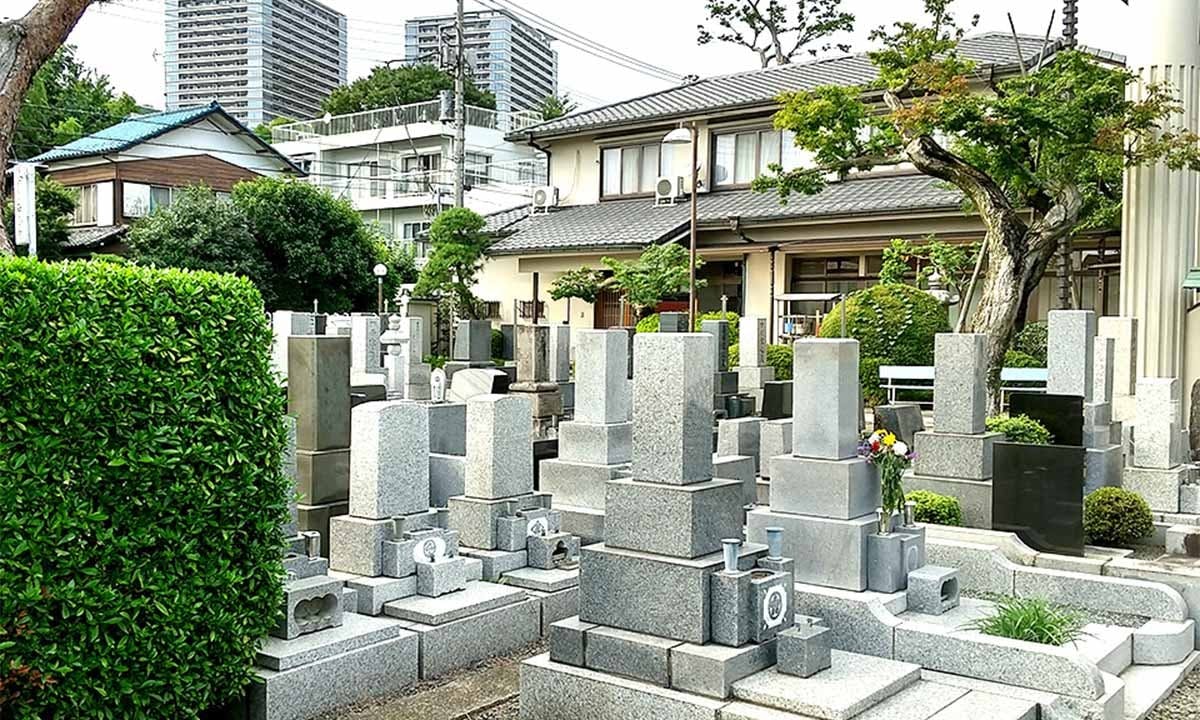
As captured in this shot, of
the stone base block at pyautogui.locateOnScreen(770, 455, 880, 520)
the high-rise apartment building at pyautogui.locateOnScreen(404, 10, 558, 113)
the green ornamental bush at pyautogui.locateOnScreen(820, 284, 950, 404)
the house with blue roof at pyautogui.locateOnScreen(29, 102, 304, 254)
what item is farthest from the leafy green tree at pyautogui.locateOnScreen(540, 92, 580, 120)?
the stone base block at pyautogui.locateOnScreen(770, 455, 880, 520)

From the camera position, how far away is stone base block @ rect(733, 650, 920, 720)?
5398mm

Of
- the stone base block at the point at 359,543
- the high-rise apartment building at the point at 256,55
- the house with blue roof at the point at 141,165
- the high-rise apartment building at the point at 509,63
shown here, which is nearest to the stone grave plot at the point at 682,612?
the stone base block at the point at 359,543

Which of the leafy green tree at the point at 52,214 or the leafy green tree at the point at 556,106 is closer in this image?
the leafy green tree at the point at 52,214

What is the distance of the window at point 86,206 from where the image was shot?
34.9 m

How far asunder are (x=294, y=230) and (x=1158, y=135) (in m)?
21.1

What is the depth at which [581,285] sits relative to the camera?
2652 centimetres

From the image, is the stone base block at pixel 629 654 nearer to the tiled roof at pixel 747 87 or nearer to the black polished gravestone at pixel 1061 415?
the black polished gravestone at pixel 1061 415

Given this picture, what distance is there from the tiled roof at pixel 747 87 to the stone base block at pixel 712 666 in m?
20.2

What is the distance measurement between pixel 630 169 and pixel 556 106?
23533 millimetres

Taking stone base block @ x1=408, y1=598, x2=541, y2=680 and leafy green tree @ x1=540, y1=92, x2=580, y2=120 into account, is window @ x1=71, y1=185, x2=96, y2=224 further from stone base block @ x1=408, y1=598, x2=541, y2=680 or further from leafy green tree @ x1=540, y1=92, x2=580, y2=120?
stone base block @ x1=408, y1=598, x2=541, y2=680

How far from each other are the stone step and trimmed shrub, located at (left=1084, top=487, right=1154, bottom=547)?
204 cm

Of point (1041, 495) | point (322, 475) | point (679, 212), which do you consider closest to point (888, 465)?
point (1041, 495)

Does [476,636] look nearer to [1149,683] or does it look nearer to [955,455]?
[1149,683]

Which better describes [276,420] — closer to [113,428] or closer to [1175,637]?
[113,428]
